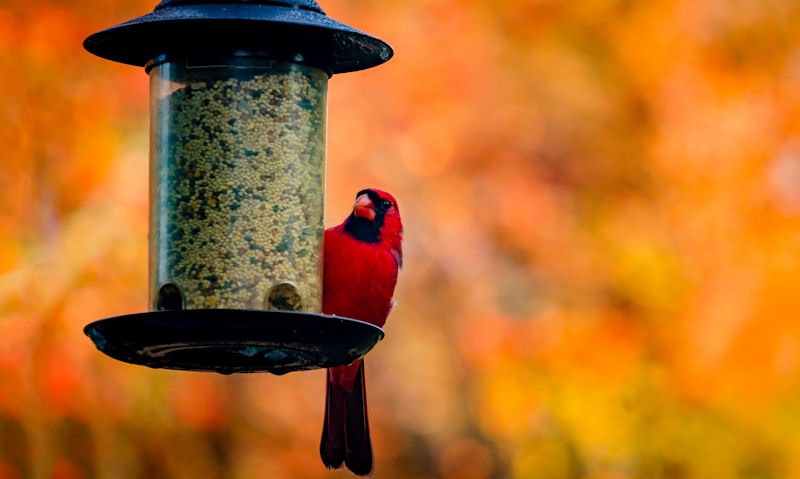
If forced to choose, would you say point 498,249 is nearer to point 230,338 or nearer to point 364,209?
point 364,209

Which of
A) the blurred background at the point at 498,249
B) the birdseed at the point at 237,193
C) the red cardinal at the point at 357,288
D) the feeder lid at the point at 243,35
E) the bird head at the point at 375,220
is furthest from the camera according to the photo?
the blurred background at the point at 498,249

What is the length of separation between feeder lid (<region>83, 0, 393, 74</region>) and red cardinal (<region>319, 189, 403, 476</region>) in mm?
637

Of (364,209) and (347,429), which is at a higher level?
(364,209)

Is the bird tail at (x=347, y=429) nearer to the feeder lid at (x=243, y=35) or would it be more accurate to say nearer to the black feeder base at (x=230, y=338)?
the black feeder base at (x=230, y=338)

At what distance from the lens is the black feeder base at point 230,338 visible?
4062mm

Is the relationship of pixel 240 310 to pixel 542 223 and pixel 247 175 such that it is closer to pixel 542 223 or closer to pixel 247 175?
pixel 247 175

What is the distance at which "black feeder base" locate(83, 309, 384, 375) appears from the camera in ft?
13.3

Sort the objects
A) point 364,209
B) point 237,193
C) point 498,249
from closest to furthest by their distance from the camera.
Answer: point 237,193 < point 364,209 < point 498,249

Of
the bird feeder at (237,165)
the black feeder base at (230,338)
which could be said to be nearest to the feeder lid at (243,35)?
the bird feeder at (237,165)

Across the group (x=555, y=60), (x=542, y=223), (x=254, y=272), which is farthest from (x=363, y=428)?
(x=555, y=60)

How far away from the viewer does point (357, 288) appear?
16.7 feet

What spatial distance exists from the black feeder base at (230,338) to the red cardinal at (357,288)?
621 mm

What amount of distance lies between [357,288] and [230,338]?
3.35 feet

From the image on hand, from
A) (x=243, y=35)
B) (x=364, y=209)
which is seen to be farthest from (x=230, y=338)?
(x=364, y=209)
